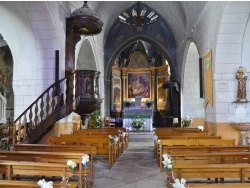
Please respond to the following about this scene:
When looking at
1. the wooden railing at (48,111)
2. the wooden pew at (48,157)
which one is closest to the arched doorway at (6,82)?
the wooden railing at (48,111)

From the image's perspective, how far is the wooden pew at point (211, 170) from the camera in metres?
3.75

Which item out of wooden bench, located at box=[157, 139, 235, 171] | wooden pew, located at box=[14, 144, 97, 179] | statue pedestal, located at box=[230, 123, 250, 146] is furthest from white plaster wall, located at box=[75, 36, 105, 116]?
wooden pew, located at box=[14, 144, 97, 179]

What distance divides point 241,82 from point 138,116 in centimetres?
1050

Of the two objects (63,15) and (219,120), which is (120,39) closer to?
(63,15)

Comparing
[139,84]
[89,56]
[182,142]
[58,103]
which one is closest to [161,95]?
[139,84]

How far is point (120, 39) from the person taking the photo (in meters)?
18.7

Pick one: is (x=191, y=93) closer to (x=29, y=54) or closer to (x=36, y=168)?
(x=29, y=54)

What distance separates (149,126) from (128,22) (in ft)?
20.4

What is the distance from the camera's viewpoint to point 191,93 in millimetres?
15648

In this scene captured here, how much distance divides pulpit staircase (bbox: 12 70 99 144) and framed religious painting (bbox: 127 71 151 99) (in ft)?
44.1

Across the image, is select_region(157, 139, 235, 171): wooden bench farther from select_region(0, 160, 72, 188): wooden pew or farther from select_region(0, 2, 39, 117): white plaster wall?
select_region(0, 2, 39, 117): white plaster wall

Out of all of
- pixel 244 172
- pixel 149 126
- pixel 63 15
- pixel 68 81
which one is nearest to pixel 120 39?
pixel 149 126

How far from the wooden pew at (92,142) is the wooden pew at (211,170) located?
3419 mm

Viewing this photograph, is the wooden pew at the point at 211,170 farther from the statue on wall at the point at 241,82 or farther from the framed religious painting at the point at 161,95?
the framed religious painting at the point at 161,95
